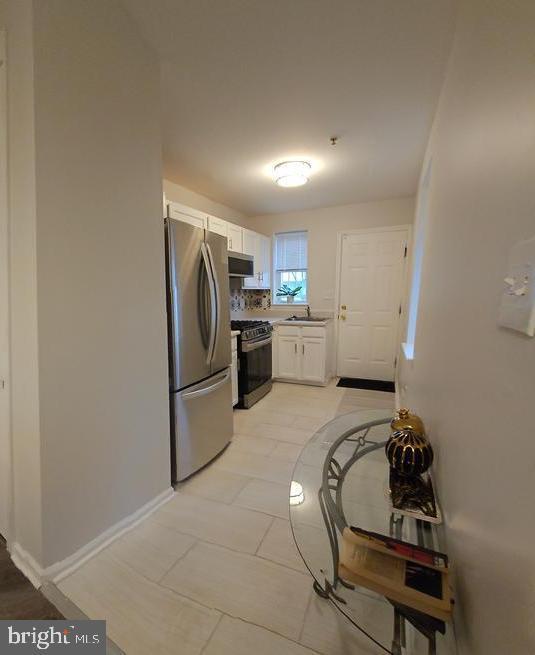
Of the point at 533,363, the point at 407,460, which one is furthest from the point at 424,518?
the point at 533,363

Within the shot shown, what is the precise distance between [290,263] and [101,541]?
158 inches

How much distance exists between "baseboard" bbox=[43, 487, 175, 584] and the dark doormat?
9.28ft

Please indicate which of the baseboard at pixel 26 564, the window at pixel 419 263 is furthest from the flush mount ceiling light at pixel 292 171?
the baseboard at pixel 26 564

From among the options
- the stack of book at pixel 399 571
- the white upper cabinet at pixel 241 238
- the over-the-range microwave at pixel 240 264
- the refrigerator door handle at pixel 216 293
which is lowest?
the stack of book at pixel 399 571

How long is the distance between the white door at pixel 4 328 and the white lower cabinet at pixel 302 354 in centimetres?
303

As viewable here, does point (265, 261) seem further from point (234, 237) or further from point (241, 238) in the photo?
point (234, 237)

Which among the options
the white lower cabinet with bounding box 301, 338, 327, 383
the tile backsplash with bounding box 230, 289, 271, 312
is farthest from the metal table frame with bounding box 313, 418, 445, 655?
the tile backsplash with bounding box 230, 289, 271, 312

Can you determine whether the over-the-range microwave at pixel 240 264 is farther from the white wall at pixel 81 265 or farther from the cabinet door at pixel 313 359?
the white wall at pixel 81 265

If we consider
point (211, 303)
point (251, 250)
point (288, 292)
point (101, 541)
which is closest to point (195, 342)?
point (211, 303)

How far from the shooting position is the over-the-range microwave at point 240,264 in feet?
11.0

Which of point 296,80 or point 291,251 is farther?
point 291,251

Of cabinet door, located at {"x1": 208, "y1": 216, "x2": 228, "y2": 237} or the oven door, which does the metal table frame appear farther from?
cabinet door, located at {"x1": 208, "y1": 216, "x2": 228, "y2": 237}

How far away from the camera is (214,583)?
49.6 inches

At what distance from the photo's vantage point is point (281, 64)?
163cm
